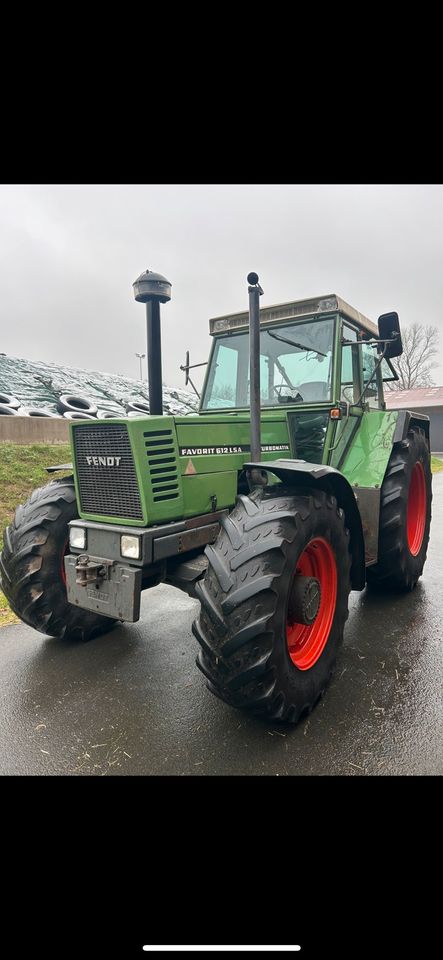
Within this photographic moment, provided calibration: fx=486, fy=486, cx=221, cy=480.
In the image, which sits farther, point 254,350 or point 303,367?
point 303,367

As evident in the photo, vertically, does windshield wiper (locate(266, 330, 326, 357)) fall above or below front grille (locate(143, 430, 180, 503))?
above

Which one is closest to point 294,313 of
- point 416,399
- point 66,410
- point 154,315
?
point 154,315

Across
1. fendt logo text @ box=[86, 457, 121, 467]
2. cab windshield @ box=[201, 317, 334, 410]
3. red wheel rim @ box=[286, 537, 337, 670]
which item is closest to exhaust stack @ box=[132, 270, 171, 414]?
fendt logo text @ box=[86, 457, 121, 467]

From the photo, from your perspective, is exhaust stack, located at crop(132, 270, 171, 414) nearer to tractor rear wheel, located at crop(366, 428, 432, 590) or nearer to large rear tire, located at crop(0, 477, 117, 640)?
large rear tire, located at crop(0, 477, 117, 640)

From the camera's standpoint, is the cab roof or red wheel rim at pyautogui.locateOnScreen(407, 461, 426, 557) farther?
red wheel rim at pyautogui.locateOnScreen(407, 461, 426, 557)

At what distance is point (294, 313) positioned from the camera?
386cm

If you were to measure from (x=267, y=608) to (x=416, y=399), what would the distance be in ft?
108

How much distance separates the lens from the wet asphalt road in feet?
7.34

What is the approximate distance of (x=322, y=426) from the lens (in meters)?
3.78

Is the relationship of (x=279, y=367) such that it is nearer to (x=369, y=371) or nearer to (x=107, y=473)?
(x=369, y=371)

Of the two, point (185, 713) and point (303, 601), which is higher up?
point (303, 601)

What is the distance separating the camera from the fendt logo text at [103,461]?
2861 mm

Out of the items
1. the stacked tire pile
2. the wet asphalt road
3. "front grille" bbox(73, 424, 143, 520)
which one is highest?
the stacked tire pile

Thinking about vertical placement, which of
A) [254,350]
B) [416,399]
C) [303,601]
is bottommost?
[303,601]
